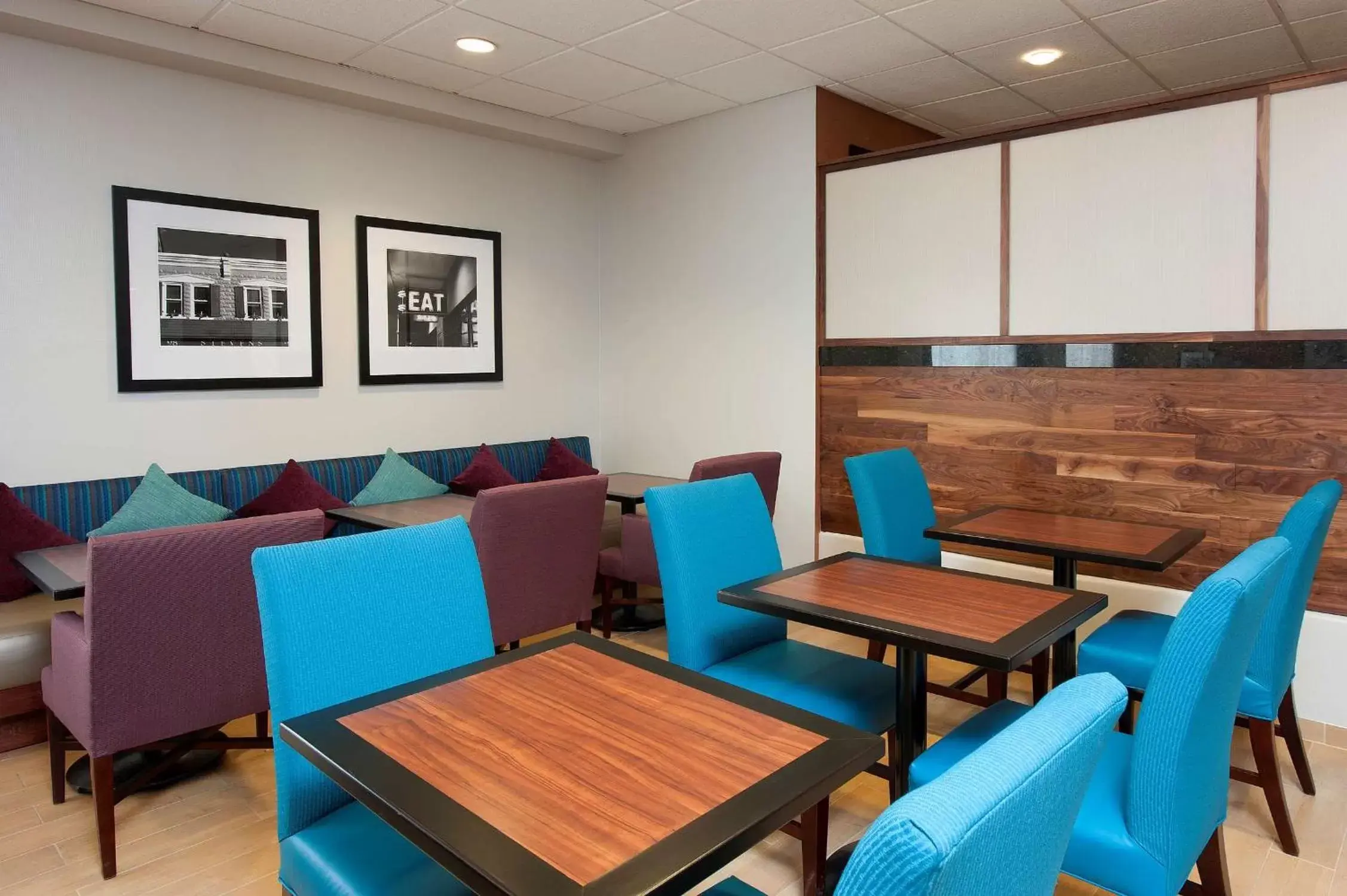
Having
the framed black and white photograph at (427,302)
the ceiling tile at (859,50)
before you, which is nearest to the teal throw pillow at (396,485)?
the framed black and white photograph at (427,302)

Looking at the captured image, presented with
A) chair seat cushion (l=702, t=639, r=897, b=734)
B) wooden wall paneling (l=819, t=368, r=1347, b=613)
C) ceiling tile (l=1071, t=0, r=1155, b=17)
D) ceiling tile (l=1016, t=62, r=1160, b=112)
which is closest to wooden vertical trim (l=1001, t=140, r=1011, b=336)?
wooden wall paneling (l=819, t=368, r=1347, b=613)

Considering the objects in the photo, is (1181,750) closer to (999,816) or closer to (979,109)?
(999,816)

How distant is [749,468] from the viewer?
3.79 m

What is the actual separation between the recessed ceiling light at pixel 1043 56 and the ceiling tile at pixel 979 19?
24 cm

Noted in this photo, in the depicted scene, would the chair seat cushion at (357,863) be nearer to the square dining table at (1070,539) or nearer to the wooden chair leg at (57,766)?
the wooden chair leg at (57,766)

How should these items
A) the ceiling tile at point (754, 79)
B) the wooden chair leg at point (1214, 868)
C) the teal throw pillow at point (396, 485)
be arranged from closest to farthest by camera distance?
the wooden chair leg at point (1214, 868), the ceiling tile at point (754, 79), the teal throw pillow at point (396, 485)

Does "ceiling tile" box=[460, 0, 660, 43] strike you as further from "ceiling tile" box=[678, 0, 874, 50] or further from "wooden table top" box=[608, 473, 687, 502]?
"wooden table top" box=[608, 473, 687, 502]

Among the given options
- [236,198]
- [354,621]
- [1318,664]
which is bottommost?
[1318,664]

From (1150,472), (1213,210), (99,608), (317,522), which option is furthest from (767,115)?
(99,608)

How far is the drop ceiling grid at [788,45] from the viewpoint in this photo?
3.32m

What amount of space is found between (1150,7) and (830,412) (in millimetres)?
2088

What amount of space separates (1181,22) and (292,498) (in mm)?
4059

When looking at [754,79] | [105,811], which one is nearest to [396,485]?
[105,811]

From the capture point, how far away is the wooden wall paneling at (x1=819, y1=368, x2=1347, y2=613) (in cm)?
311
